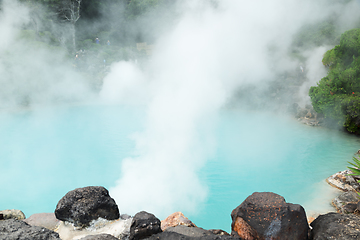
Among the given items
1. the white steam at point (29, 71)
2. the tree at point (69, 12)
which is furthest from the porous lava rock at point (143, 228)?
the tree at point (69, 12)

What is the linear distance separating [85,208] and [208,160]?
474cm

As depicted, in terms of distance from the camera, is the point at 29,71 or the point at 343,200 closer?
the point at 343,200

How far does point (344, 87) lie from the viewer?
9.66m

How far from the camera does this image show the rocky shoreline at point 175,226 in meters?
2.38

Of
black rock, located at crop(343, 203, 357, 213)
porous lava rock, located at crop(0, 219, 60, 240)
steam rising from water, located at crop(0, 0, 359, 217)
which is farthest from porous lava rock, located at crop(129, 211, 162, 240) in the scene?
steam rising from water, located at crop(0, 0, 359, 217)

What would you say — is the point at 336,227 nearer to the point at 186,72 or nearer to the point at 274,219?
the point at 274,219

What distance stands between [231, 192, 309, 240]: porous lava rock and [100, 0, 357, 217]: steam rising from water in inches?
103

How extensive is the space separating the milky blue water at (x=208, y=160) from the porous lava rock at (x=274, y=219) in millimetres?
2101

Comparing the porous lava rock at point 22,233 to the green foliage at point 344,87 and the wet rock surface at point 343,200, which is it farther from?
the green foliage at point 344,87

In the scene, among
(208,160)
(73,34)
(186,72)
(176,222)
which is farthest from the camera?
(73,34)

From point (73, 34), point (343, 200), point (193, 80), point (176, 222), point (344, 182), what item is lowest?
point (176, 222)

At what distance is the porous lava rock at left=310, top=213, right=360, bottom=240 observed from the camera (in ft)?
8.00

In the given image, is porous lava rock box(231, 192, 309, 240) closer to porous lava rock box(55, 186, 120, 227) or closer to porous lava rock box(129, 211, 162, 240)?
porous lava rock box(129, 211, 162, 240)

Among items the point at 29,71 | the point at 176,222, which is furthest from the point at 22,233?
the point at 29,71
